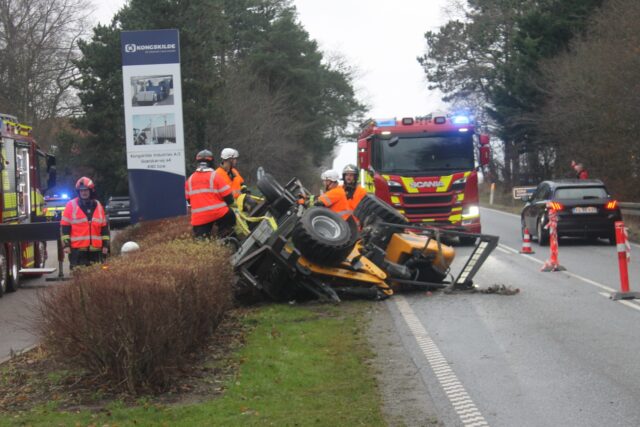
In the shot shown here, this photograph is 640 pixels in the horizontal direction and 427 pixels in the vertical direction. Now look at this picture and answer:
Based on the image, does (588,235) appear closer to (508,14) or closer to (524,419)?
(524,419)

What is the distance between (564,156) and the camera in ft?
146

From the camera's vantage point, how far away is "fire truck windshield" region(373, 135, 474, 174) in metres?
23.1

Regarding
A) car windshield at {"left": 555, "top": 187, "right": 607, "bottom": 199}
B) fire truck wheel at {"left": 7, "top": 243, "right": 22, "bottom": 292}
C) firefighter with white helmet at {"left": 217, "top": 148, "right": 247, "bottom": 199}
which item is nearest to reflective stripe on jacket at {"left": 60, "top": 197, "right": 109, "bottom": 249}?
firefighter with white helmet at {"left": 217, "top": 148, "right": 247, "bottom": 199}

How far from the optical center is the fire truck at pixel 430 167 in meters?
22.8

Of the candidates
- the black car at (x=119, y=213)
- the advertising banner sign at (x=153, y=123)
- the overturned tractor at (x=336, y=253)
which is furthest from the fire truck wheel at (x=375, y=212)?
the black car at (x=119, y=213)

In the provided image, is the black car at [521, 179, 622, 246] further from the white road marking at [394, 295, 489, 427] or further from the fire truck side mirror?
the white road marking at [394, 295, 489, 427]

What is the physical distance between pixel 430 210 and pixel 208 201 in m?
10.5

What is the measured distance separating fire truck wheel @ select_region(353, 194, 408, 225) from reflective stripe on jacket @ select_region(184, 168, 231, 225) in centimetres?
244

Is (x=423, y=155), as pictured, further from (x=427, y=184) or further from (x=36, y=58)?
(x=36, y=58)

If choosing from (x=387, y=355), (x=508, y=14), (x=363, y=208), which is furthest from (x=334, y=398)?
(x=508, y=14)

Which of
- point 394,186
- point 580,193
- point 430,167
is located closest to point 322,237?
point 394,186

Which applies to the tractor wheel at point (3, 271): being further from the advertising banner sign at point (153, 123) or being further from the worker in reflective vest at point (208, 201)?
the worker in reflective vest at point (208, 201)

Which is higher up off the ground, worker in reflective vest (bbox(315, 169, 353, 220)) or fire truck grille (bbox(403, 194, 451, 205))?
worker in reflective vest (bbox(315, 169, 353, 220))

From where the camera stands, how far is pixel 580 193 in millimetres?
23469
